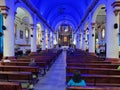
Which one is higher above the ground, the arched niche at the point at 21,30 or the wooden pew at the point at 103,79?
the arched niche at the point at 21,30

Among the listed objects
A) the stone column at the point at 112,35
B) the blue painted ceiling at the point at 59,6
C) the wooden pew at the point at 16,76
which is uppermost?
the blue painted ceiling at the point at 59,6

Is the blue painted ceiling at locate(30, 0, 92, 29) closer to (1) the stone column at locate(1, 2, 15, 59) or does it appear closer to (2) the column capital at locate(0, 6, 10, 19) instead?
(1) the stone column at locate(1, 2, 15, 59)

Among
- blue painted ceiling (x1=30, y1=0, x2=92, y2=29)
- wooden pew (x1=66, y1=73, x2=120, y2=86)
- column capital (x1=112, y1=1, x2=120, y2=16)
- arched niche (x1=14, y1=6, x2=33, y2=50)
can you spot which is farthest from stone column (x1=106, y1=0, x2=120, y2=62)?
arched niche (x1=14, y1=6, x2=33, y2=50)

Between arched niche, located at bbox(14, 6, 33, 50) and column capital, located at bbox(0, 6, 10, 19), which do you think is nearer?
column capital, located at bbox(0, 6, 10, 19)

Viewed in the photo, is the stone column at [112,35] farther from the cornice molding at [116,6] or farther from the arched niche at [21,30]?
the arched niche at [21,30]

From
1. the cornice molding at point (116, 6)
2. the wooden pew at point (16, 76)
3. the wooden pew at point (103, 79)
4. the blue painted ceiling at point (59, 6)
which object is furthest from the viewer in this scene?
the blue painted ceiling at point (59, 6)

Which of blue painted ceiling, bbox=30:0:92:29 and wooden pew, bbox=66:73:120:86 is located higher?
blue painted ceiling, bbox=30:0:92:29

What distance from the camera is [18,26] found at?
84.9 ft

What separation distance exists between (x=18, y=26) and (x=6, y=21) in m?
13.4

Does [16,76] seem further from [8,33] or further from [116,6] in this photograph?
[116,6]

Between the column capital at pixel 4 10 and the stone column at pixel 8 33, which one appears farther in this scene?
the stone column at pixel 8 33

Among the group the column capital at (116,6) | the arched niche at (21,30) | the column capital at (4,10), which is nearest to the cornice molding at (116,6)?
the column capital at (116,6)

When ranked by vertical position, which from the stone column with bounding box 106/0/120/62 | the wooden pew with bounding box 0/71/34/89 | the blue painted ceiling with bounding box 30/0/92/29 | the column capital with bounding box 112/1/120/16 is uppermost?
the blue painted ceiling with bounding box 30/0/92/29

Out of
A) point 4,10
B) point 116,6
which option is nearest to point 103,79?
point 116,6
